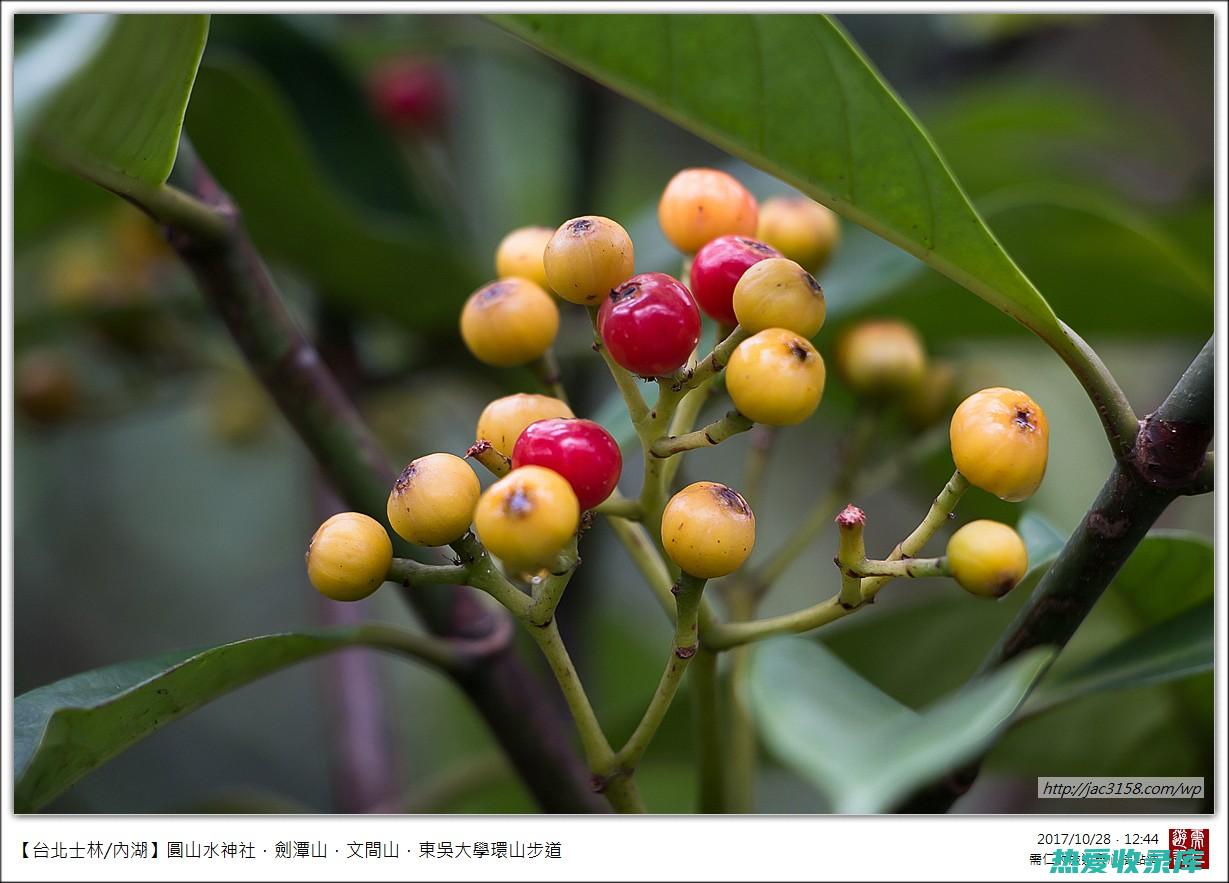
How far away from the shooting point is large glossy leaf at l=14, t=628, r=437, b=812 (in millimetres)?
663

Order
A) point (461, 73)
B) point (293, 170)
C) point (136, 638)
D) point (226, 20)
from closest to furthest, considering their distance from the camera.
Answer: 1. point (293, 170)
2. point (226, 20)
3. point (136, 638)
4. point (461, 73)

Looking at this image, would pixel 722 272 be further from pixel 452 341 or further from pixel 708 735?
pixel 452 341

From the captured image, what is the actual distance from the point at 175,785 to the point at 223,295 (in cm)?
124

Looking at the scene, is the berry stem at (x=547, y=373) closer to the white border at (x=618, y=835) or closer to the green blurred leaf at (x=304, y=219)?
the white border at (x=618, y=835)

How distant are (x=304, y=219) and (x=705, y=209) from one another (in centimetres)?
67

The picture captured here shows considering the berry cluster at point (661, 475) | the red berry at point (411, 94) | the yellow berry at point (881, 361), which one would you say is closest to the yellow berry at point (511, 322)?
the berry cluster at point (661, 475)

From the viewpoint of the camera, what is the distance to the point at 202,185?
2.72ft

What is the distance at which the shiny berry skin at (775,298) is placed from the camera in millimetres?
626

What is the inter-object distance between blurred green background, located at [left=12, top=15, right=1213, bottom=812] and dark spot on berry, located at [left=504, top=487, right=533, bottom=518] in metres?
0.33

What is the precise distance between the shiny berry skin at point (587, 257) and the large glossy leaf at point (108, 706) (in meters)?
0.29

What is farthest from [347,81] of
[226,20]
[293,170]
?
[293,170]

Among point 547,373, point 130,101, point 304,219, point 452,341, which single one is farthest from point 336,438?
point 452,341

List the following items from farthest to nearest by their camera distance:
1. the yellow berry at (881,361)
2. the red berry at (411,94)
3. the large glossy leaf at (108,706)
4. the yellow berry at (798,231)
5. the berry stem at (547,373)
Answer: the red berry at (411,94) → the yellow berry at (881,361) → the yellow berry at (798,231) → the berry stem at (547,373) → the large glossy leaf at (108,706)

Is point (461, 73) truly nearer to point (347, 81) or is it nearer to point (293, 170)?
point (347, 81)
